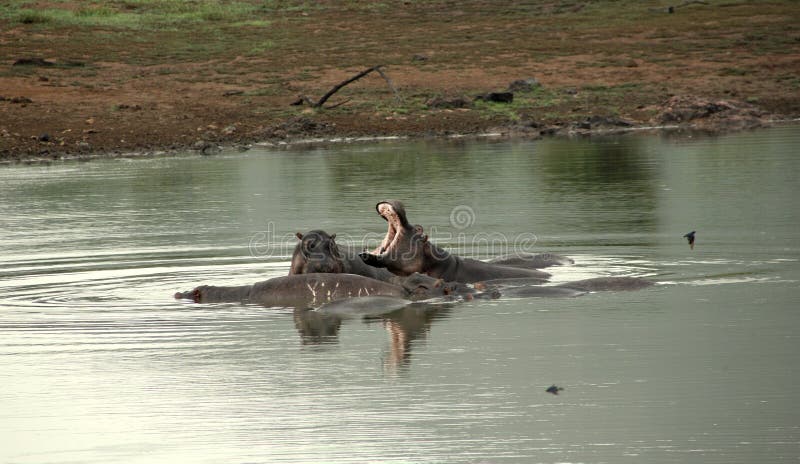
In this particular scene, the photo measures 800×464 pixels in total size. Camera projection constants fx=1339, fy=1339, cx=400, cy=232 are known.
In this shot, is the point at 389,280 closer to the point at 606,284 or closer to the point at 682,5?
the point at 606,284

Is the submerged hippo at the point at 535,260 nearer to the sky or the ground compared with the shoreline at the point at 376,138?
nearer to the ground

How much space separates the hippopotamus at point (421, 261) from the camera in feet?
34.1

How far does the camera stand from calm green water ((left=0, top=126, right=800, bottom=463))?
5.73 metres

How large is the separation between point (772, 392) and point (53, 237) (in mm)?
9311

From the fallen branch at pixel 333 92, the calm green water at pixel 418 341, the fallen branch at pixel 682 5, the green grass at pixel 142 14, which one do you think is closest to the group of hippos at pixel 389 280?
the calm green water at pixel 418 341

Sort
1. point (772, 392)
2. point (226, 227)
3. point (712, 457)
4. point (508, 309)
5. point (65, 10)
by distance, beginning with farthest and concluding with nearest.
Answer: point (65, 10) → point (226, 227) → point (508, 309) → point (772, 392) → point (712, 457)

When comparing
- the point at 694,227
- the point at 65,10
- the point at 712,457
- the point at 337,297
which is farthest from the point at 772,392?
the point at 65,10

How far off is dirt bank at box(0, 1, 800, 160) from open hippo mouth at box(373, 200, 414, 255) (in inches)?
608

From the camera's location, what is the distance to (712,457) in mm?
5328

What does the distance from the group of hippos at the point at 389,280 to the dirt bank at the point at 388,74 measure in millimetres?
15458

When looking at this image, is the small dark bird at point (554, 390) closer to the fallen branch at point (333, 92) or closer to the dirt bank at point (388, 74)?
the dirt bank at point (388, 74)

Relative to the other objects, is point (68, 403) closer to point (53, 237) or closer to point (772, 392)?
point (772, 392)

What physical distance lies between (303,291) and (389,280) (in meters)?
0.74

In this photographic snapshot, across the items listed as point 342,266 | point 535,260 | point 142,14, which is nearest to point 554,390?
point 342,266
